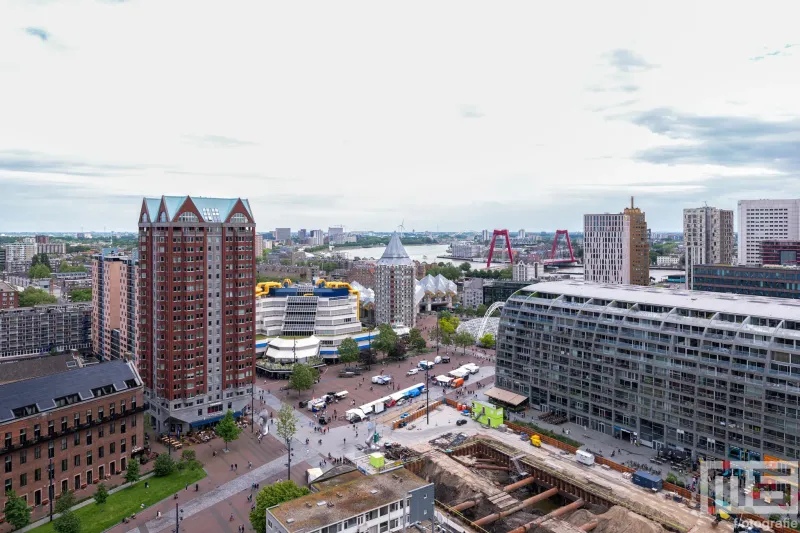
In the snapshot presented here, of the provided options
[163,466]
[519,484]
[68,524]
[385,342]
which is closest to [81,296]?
[385,342]

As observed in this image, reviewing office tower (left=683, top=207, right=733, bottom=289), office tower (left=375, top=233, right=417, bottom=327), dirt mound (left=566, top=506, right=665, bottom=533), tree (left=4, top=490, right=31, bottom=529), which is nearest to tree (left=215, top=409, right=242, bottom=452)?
tree (left=4, top=490, right=31, bottom=529)

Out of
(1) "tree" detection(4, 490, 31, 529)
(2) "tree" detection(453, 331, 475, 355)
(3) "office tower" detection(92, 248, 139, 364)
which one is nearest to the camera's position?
(1) "tree" detection(4, 490, 31, 529)

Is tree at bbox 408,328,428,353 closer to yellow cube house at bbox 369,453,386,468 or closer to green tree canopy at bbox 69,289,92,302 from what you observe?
yellow cube house at bbox 369,453,386,468

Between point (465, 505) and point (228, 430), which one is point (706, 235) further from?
point (228, 430)

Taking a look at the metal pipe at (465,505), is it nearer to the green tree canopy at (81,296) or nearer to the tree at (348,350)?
the tree at (348,350)

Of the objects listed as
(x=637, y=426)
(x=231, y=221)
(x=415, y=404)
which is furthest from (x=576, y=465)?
(x=231, y=221)
